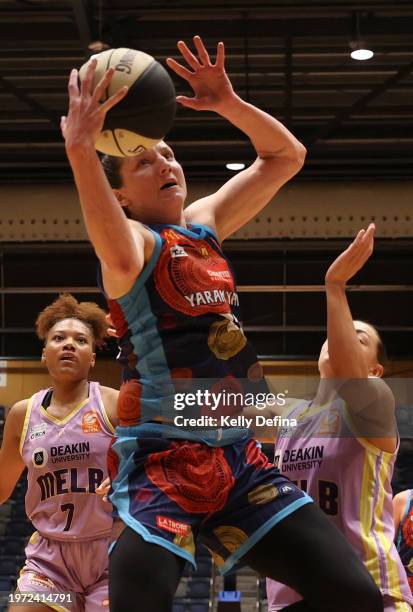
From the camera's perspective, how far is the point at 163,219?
125 inches

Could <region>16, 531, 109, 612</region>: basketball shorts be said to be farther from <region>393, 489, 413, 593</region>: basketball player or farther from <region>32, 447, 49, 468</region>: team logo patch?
<region>393, 489, 413, 593</region>: basketball player

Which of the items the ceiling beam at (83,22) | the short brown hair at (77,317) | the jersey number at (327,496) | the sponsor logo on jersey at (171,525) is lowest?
the jersey number at (327,496)

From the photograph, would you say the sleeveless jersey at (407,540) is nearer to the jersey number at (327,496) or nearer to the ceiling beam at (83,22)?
the jersey number at (327,496)

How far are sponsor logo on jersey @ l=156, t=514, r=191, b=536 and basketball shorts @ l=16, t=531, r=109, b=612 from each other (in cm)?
195

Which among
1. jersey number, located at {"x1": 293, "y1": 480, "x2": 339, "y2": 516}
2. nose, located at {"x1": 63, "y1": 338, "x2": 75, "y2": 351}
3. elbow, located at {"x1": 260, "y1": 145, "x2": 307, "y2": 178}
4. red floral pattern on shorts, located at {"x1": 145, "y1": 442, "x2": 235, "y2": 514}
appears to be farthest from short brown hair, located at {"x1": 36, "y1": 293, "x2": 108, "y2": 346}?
red floral pattern on shorts, located at {"x1": 145, "y1": 442, "x2": 235, "y2": 514}

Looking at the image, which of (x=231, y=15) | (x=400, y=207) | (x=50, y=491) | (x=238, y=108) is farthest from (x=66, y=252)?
(x=238, y=108)

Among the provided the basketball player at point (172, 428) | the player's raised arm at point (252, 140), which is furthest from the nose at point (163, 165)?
the player's raised arm at point (252, 140)

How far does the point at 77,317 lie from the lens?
532 centimetres

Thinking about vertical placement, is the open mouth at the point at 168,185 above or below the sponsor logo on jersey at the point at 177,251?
above

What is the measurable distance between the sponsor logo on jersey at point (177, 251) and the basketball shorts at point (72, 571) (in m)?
2.19

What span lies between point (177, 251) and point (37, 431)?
2.29m

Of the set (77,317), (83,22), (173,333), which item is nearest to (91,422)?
(77,317)

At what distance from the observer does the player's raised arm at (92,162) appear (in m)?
2.64

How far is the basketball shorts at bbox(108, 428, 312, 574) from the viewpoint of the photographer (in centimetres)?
280
